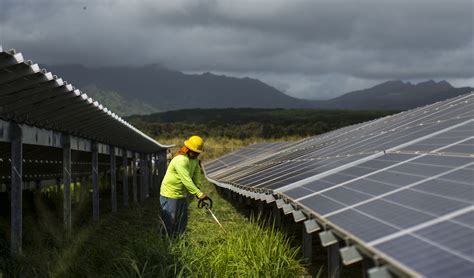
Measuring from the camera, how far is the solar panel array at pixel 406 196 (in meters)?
3.95

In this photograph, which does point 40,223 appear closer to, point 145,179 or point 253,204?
point 253,204

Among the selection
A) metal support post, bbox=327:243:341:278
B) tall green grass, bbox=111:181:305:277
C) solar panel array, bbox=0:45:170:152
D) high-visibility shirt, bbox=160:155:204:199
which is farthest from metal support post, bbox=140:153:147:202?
metal support post, bbox=327:243:341:278

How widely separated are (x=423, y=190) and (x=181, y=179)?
4.55 metres

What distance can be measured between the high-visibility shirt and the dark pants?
12cm

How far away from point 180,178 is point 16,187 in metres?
2.71

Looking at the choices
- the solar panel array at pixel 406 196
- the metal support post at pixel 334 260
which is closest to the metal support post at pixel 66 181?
the solar panel array at pixel 406 196

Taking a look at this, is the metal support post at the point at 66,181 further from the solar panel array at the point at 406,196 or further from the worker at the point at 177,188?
the solar panel array at the point at 406,196

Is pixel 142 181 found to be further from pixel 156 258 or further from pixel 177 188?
pixel 156 258

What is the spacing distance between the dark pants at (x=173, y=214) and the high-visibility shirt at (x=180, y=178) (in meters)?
0.12

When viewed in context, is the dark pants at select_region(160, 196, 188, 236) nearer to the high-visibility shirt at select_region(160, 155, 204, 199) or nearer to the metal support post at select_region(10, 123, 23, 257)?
the high-visibility shirt at select_region(160, 155, 204, 199)

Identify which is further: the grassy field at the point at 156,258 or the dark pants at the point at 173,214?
the dark pants at the point at 173,214

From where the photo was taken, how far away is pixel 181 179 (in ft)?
29.8

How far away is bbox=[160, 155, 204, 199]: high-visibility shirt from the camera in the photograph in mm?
9016

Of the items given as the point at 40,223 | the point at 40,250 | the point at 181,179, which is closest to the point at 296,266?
the point at 181,179
